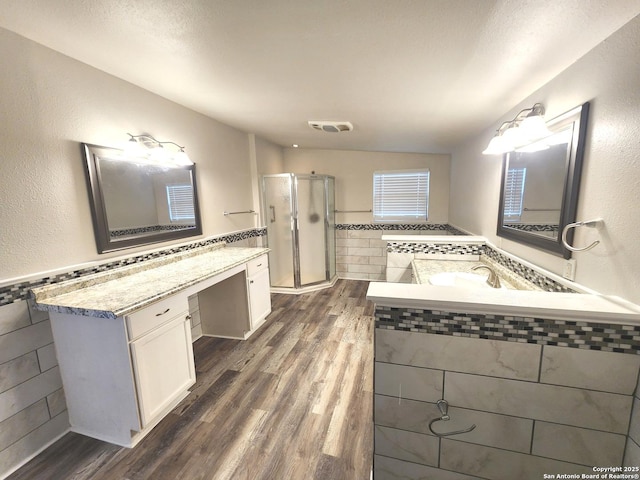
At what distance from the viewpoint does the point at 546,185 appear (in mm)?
1525

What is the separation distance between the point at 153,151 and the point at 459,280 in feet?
8.18

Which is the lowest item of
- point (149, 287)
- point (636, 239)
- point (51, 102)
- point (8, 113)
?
point (149, 287)

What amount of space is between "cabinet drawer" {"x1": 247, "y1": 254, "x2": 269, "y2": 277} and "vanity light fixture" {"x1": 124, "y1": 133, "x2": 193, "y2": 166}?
1071 millimetres

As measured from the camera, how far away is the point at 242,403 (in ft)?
5.94

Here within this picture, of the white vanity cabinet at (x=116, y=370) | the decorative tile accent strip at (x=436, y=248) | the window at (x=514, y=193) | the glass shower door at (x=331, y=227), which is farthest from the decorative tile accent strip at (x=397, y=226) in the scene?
the white vanity cabinet at (x=116, y=370)

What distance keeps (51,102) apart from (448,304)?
2.29 m

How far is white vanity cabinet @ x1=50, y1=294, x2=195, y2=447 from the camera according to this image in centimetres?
144

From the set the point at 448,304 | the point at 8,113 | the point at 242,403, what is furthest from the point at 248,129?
the point at 448,304

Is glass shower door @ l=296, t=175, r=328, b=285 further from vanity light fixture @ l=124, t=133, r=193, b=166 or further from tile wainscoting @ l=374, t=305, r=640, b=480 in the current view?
tile wainscoting @ l=374, t=305, r=640, b=480

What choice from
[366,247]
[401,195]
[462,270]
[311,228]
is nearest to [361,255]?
[366,247]

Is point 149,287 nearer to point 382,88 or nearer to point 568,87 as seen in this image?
point 382,88

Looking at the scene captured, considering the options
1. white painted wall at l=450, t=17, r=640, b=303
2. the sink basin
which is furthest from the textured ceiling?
the sink basin

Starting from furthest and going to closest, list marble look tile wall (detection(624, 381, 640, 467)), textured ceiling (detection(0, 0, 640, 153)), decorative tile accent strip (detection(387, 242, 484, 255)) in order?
decorative tile accent strip (detection(387, 242, 484, 255)) < textured ceiling (detection(0, 0, 640, 153)) < marble look tile wall (detection(624, 381, 640, 467))

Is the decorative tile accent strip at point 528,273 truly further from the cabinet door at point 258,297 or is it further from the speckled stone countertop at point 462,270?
the cabinet door at point 258,297
